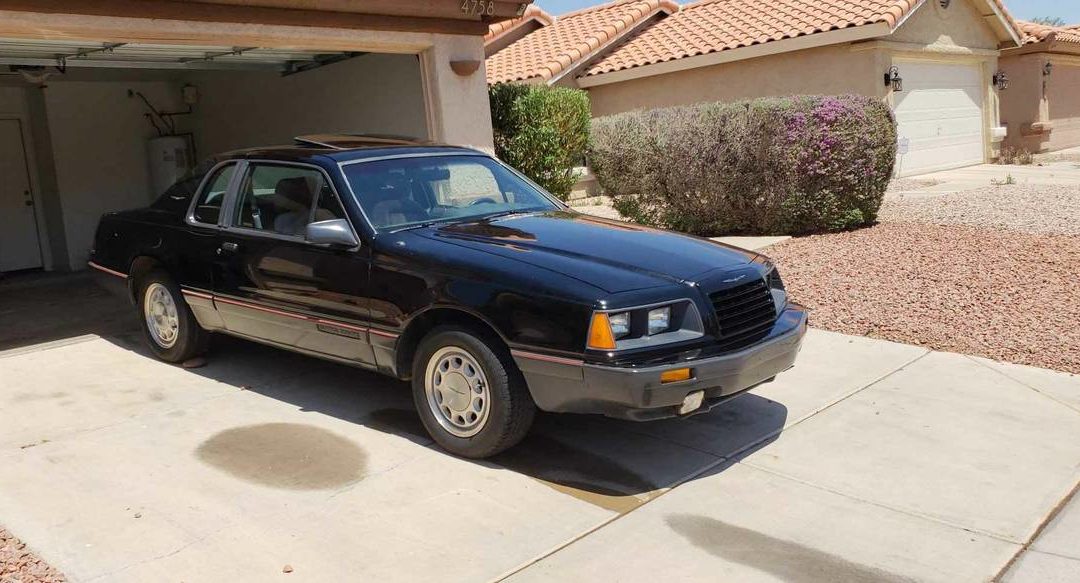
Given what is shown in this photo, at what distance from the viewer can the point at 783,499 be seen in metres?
4.41

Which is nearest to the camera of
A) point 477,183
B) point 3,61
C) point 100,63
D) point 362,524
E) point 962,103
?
point 362,524

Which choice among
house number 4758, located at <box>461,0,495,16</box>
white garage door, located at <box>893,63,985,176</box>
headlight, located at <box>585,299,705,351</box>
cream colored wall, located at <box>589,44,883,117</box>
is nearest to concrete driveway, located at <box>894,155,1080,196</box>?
white garage door, located at <box>893,63,985,176</box>

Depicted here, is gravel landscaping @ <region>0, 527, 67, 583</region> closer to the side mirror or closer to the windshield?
the side mirror

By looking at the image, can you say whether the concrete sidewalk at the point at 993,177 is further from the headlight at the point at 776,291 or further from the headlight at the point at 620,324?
the headlight at the point at 620,324

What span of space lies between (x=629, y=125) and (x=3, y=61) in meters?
7.07

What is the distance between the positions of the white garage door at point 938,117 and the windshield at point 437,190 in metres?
12.5

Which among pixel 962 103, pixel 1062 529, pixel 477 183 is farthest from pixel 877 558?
pixel 962 103

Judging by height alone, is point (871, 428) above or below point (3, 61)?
below

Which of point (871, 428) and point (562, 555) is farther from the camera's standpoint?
point (871, 428)

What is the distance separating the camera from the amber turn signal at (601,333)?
425 cm

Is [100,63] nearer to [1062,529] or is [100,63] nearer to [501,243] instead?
[501,243]

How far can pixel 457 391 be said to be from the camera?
483cm

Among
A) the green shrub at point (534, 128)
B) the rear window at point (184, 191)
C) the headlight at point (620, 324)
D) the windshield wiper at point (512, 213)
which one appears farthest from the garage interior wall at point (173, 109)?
the headlight at point (620, 324)

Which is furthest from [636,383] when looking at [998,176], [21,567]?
[998,176]
